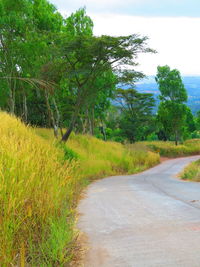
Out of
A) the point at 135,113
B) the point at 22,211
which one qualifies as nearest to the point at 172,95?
the point at 135,113

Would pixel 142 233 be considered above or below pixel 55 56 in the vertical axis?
below

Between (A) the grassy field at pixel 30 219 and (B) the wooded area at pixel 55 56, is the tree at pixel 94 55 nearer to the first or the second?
(B) the wooded area at pixel 55 56

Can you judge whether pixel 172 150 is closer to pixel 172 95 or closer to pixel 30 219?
pixel 172 95

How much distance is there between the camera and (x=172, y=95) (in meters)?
42.6

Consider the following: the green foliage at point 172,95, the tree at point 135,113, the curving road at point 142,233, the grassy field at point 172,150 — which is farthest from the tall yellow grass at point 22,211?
the tree at point 135,113

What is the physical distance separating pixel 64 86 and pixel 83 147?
4.45 meters

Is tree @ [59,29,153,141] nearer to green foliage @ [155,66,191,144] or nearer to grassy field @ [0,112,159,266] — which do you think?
grassy field @ [0,112,159,266]

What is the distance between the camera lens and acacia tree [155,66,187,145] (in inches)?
1647

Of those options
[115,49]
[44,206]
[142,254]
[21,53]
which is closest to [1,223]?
[44,206]

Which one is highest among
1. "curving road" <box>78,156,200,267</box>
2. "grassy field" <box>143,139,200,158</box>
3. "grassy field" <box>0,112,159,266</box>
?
"grassy field" <box>0,112,159,266</box>

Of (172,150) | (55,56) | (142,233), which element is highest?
(55,56)

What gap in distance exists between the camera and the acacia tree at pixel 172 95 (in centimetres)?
4184

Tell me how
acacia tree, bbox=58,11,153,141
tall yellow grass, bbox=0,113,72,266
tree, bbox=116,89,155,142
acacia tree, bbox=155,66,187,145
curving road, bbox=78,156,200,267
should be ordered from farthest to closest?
tree, bbox=116,89,155,142, acacia tree, bbox=155,66,187,145, acacia tree, bbox=58,11,153,141, curving road, bbox=78,156,200,267, tall yellow grass, bbox=0,113,72,266

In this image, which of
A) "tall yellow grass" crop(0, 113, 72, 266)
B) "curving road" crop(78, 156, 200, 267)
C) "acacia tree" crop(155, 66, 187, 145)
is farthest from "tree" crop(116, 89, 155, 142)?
"tall yellow grass" crop(0, 113, 72, 266)
